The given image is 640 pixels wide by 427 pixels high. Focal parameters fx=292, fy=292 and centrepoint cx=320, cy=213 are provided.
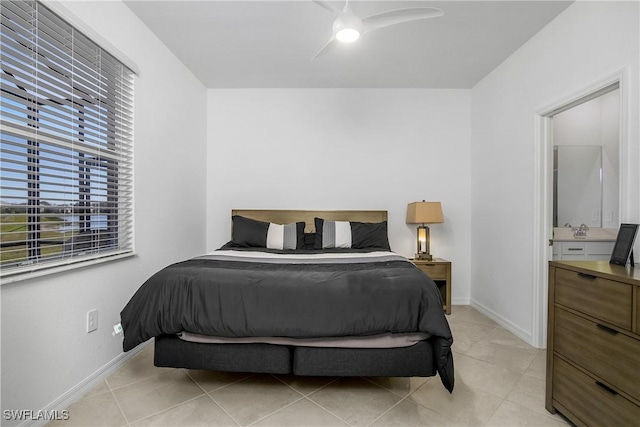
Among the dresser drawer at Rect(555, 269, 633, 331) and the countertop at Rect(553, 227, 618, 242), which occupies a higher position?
the countertop at Rect(553, 227, 618, 242)

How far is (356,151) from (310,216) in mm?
1026

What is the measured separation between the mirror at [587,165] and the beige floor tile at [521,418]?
2306mm

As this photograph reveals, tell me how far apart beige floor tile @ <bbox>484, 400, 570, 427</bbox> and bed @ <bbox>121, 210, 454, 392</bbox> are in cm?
29

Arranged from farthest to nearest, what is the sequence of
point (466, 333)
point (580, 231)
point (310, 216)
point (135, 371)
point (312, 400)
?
point (310, 216) → point (580, 231) → point (466, 333) → point (135, 371) → point (312, 400)

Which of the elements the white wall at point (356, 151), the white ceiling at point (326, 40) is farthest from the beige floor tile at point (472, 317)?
the white ceiling at point (326, 40)

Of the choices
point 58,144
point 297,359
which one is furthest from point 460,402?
point 58,144

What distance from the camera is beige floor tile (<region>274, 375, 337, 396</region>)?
1849mm

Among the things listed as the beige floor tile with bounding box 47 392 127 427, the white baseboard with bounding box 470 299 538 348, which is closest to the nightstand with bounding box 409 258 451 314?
the white baseboard with bounding box 470 299 538 348

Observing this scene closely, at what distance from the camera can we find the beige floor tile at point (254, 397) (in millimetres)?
1636

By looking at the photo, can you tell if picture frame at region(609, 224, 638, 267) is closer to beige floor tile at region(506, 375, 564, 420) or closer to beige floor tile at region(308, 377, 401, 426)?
beige floor tile at region(506, 375, 564, 420)

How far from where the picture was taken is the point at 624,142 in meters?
1.78

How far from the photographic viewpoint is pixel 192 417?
1.60 m

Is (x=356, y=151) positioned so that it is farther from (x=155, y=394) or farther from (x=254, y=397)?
(x=155, y=394)

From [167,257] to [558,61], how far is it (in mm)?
3773
